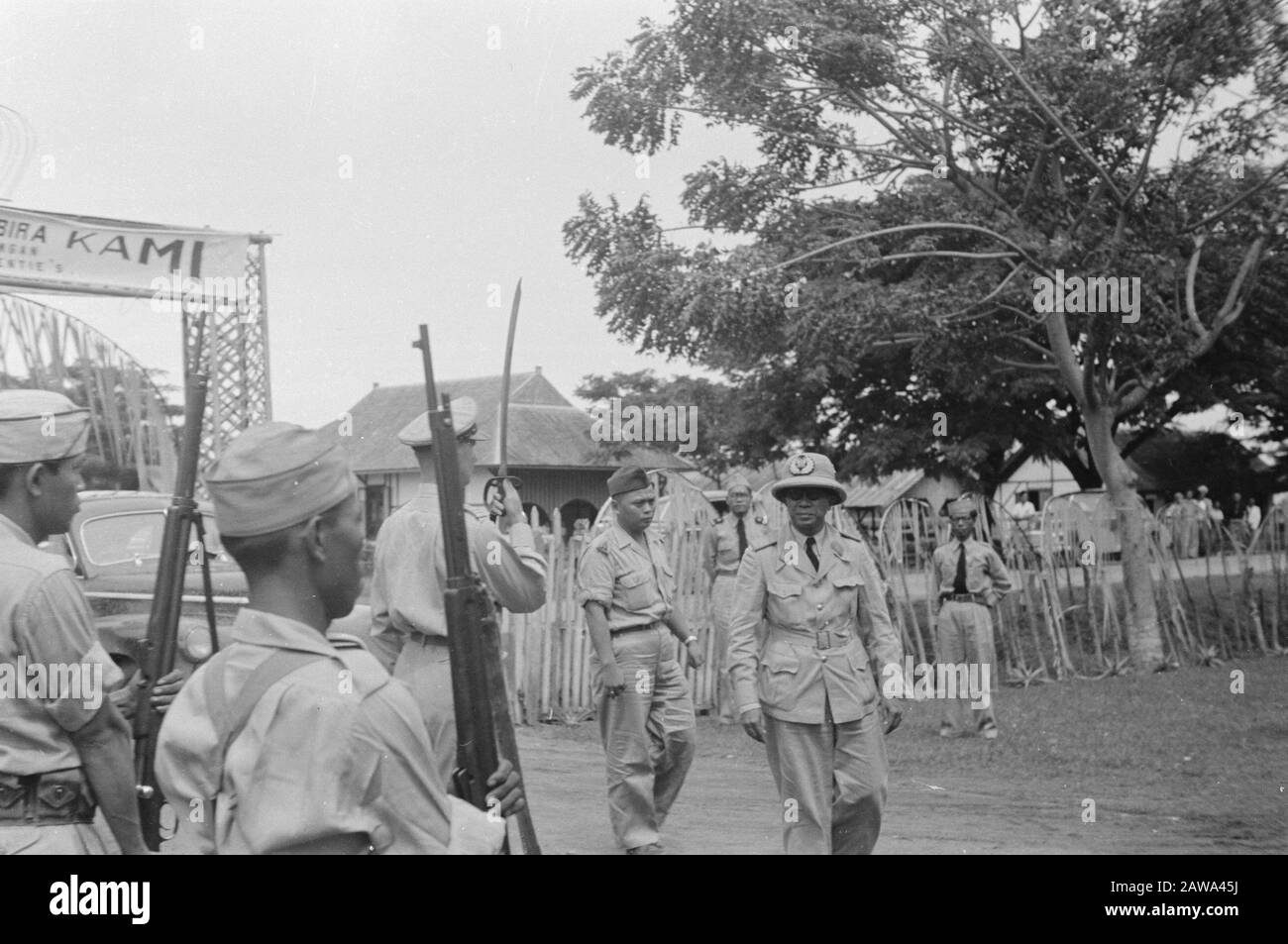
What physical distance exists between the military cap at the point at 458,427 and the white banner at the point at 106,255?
4.15 m

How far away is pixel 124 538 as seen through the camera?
9031mm

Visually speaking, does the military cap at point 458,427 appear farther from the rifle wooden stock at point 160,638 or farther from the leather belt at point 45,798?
the leather belt at point 45,798

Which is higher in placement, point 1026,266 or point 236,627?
point 1026,266

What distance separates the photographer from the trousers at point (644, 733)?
20.7 ft

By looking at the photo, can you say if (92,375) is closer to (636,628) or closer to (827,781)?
(636,628)

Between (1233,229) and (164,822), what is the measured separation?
37.9 ft

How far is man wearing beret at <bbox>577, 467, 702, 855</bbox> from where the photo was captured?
634 centimetres

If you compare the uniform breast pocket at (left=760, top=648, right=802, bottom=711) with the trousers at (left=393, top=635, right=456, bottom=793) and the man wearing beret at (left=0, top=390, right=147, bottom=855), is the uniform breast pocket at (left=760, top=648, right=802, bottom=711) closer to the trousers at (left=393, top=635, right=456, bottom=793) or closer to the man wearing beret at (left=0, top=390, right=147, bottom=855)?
the trousers at (left=393, top=635, right=456, bottom=793)

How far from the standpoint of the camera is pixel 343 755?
1.89 m

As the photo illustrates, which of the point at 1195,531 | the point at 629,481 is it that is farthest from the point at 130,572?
the point at 1195,531

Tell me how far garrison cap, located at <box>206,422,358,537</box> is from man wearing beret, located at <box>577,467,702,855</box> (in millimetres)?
4343

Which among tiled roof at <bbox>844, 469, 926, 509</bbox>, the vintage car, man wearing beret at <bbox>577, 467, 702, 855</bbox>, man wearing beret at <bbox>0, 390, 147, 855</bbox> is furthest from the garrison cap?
tiled roof at <bbox>844, 469, 926, 509</bbox>

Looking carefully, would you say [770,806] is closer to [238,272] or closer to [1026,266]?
[238,272]
